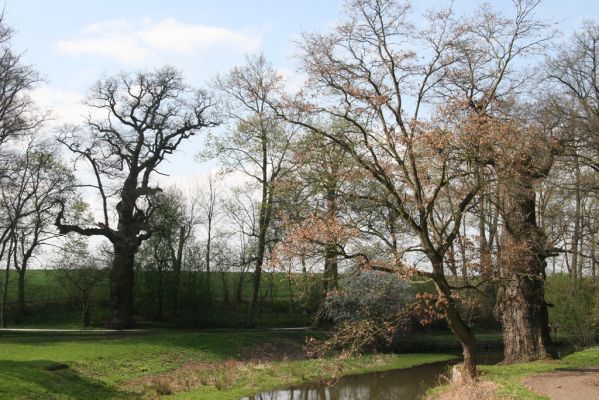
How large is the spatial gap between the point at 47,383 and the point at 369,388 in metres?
11.0

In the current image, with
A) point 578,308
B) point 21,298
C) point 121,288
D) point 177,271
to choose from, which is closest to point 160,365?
point 121,288

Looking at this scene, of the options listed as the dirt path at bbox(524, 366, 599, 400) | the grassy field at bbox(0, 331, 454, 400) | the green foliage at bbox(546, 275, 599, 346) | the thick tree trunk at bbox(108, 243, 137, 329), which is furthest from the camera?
the thick tree trunk at bbox(108, 243, 137, 329)

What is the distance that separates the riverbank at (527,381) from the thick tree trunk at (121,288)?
2190 centimetres

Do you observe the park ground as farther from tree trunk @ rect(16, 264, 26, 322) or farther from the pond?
tree trunk @ rect(16, 264, 26, 322)

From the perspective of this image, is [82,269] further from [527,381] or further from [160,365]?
[527,381]

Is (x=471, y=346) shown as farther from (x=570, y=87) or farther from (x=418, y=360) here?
(x=418, y=360)

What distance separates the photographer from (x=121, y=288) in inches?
1264

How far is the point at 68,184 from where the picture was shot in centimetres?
3609

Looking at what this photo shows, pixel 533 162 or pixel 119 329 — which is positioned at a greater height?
pixel 533 162

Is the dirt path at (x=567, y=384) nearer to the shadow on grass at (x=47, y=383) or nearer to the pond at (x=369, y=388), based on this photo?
the pond at (x=369, y=388)

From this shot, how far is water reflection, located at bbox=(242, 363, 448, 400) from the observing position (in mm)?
19203

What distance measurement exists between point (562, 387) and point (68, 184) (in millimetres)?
31582

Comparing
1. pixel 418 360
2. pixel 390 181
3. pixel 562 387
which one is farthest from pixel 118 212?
pixel 562 387

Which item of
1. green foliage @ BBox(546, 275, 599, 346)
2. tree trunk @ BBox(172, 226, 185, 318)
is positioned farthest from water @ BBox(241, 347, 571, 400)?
tree trunk @ BBox(172, 226, 185, 318)
